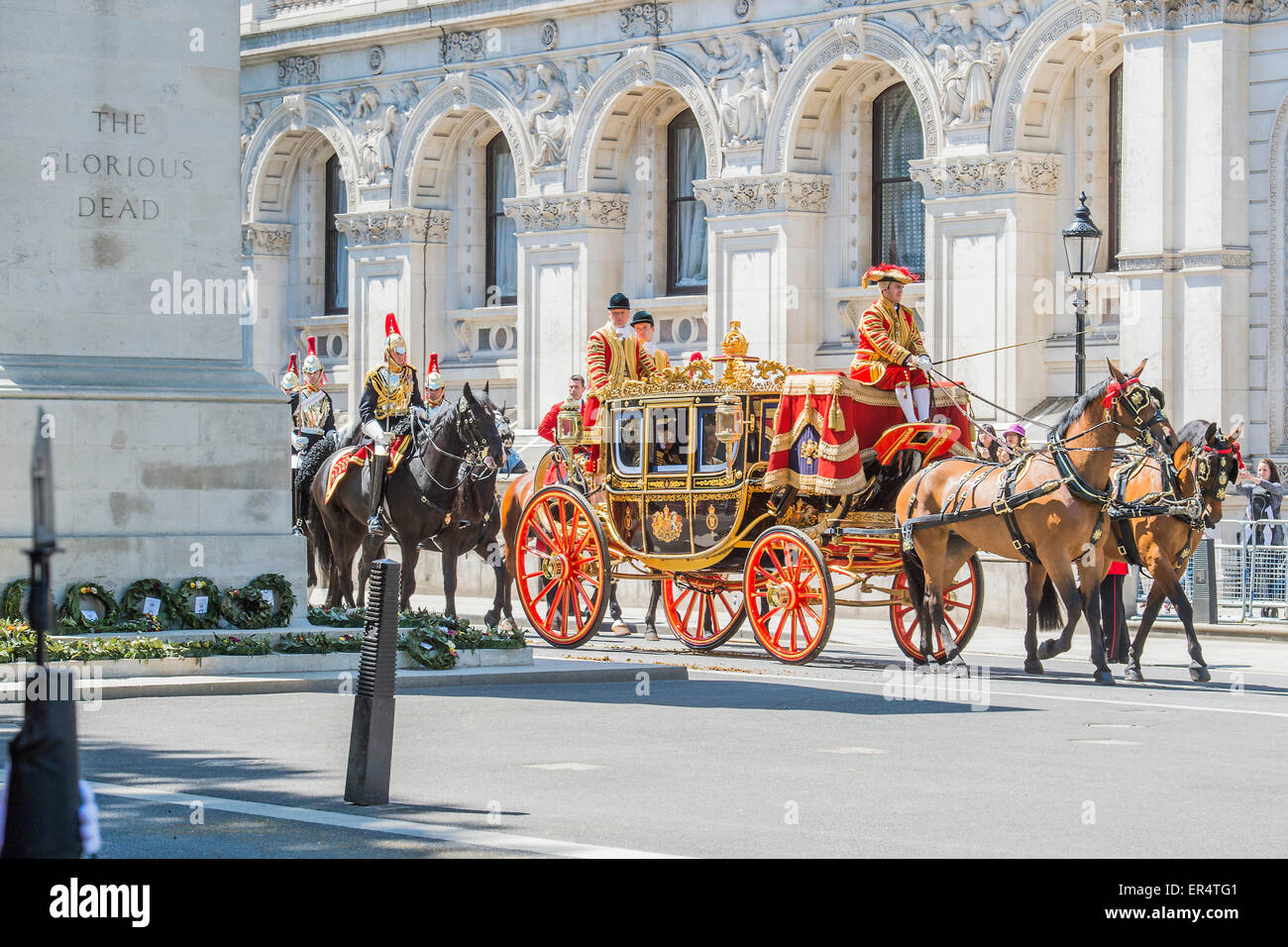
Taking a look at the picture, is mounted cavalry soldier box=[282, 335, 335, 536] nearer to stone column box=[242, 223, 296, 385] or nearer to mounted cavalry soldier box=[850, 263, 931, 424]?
mounted cavalry soldier box=[850, 263, 931, 424]

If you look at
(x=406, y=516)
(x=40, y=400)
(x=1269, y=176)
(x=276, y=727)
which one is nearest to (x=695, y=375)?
(x=406, y=516)

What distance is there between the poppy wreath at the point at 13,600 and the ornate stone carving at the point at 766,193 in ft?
66.7

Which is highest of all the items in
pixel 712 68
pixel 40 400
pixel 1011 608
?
pixel 712 68

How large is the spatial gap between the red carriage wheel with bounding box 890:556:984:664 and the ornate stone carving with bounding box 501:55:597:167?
1894cm

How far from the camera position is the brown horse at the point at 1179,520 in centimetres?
1772

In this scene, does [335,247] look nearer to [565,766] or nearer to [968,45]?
[968,45]

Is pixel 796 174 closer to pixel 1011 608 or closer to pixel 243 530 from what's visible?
pixel 1011 608

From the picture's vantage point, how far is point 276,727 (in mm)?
13430

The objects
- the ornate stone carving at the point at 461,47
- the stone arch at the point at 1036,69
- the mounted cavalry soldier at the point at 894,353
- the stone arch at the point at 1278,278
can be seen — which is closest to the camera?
the mounted cavalry soldier at the point at 894,353

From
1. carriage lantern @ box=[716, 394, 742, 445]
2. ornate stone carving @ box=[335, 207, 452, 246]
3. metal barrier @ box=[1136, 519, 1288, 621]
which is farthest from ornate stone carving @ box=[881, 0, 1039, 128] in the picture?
carriage lantern @ box=[716, 394, 742, 445]

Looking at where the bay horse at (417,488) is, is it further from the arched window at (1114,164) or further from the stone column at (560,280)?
the stone column at (560,280)

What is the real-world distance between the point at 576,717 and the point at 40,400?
5122mm

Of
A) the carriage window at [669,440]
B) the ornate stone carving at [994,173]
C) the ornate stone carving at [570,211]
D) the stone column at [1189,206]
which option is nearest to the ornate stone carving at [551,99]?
the ornate stone carving at [570,211]

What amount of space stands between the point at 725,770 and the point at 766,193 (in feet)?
78.4
